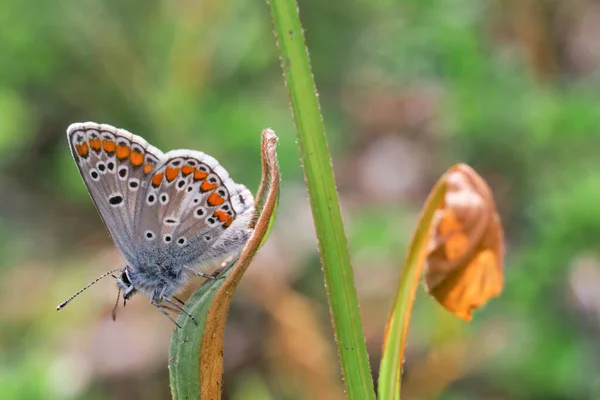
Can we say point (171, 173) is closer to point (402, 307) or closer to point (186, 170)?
point (186, 170)

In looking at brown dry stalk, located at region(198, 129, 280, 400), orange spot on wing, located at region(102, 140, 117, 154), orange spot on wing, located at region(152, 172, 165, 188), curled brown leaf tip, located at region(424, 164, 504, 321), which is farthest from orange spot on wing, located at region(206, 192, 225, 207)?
curled brown leaf tip, located at region(424, 164, 504, 321)

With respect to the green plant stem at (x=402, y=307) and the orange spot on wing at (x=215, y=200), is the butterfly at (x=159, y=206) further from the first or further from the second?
the green plant stem at (x=402, y=307)

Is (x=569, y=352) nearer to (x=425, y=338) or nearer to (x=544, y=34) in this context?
(x=425, y=338)

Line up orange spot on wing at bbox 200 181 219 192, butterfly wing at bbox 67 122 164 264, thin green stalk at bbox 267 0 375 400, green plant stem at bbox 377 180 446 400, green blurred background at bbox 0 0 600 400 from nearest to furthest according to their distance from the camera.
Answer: thin green stalk at bbox 267 0 375 400 → green plant stem at bbox 377 180 446 400 → butterfly wing at bbox 67 122 164 264 → orange spot on wing at bbox 200 181 219 192 → green blurred background at bbox 0 0 600 400

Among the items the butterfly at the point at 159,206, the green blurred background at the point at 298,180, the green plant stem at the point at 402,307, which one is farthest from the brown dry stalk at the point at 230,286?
the green blurred background at the point at 298,180

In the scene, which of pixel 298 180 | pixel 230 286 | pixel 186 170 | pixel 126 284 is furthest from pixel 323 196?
pixel 298 180

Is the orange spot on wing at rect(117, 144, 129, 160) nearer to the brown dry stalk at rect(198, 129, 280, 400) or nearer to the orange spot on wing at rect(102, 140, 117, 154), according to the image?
the orange spot on wing at rect(102, 140, 117, 154)

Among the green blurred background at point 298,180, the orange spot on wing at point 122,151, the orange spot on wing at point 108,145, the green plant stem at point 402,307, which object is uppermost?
the orange spot on wing at point 108,145

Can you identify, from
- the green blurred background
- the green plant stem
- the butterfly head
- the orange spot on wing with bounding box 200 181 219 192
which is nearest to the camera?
the green plant stem
